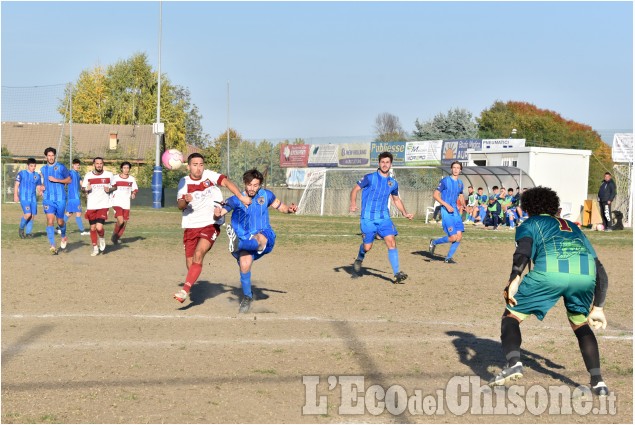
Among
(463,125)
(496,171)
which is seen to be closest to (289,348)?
(496,171)

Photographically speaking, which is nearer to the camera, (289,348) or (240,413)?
(240,413)

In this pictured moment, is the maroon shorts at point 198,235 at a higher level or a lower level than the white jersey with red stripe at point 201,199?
lower

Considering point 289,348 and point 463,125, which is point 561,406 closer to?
point 289,348

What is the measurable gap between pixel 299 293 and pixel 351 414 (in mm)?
6184

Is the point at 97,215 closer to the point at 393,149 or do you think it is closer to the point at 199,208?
the point at 199,208

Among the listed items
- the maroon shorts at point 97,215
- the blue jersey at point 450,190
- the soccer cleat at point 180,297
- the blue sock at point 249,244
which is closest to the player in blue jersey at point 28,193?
the maroon shorts at point 97,215

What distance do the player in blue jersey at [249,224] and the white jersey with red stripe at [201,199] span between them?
359 mm

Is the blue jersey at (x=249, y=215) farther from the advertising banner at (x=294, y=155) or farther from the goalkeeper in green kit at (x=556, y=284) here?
the advertising banner at (x=294, y=155)

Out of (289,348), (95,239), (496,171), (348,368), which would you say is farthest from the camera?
(496,171)

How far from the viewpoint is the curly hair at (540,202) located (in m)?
6.43

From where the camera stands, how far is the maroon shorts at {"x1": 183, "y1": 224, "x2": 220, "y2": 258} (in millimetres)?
10641

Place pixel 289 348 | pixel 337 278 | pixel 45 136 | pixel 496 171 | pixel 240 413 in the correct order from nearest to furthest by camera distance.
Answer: pixel 240 413
pixel 289 348
pixel 337 278
pixel 496 171
pixel 45 136

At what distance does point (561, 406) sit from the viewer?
5922 millimetres

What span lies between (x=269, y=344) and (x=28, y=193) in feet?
46.2
